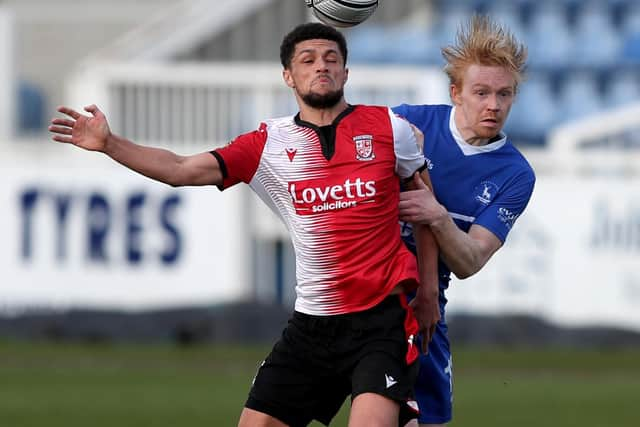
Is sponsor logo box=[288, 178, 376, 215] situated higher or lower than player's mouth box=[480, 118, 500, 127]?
lower

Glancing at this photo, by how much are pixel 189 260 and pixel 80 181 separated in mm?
1449

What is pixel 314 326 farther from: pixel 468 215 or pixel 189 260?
pixel 189 260

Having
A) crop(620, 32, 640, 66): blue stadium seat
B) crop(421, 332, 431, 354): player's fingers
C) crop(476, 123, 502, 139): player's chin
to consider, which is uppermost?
crop(620, 32, 640, 66): blue stadium seat

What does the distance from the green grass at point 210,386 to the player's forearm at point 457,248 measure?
16.8 feet

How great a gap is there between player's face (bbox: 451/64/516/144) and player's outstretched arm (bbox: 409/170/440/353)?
1.30ft

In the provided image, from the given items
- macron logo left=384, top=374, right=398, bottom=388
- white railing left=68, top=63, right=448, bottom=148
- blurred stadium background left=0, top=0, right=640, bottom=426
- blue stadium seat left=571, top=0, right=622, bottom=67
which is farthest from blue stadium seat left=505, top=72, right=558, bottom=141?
macron logo left=384, top=374, right=398, bottom=388

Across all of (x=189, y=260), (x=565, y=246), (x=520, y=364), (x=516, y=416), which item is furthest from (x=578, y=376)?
(x=189, y=260)

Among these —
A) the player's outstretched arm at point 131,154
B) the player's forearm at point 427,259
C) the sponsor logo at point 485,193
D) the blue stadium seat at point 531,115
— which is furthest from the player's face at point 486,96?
the blue stadium seat at point 531,115

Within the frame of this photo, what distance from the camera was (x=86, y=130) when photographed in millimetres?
6539

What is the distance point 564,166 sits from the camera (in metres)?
18.0

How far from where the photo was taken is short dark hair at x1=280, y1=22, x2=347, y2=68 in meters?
6.85

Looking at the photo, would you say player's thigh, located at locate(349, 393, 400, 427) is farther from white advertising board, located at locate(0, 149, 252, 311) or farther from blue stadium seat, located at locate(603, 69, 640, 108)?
blue stadium seat, located at locate(603, 69, 640, 108)

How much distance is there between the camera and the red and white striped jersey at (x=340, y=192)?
6.79 metres

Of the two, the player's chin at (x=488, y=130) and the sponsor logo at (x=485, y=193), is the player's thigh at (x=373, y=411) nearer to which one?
the sponsor logo at (x=485, y=193)
